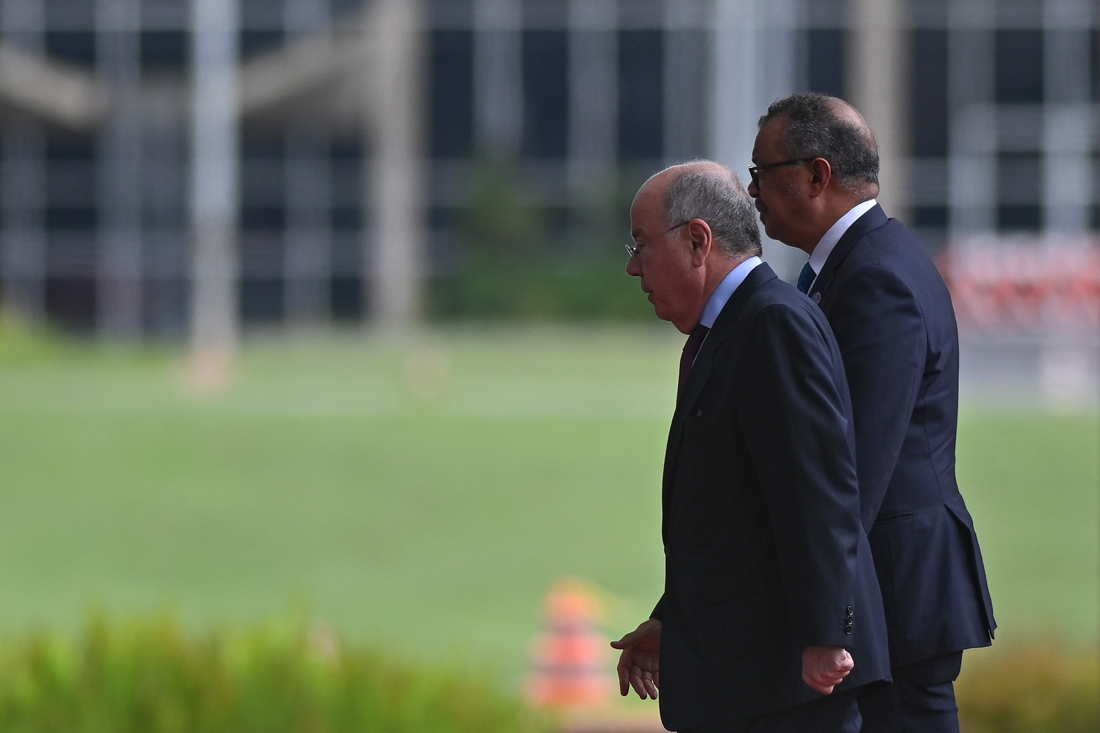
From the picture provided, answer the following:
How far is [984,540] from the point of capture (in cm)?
1606

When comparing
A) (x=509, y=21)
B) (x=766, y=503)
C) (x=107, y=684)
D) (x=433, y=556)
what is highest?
(x=509, y=21)

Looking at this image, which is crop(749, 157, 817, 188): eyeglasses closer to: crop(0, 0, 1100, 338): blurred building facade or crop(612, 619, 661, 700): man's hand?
crop(612, 619, 661, 700): man's hand

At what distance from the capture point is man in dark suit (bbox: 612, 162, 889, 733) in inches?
103

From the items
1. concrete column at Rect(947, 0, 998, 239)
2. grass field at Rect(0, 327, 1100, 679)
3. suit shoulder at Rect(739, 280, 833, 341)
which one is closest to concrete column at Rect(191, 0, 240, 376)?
grass field at Rect(0, 327, 1100, 679)

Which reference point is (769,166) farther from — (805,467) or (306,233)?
(306,233)

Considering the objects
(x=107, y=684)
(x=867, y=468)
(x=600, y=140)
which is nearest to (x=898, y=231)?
(x=867, y=468)

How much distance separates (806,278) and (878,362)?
0.38 meters

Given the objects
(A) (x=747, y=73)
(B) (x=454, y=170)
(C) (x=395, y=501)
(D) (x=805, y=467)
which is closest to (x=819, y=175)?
(D) (x=805, y=467)

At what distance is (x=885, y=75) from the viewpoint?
40.8m

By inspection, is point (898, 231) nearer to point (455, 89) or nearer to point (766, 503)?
point (766, 503)

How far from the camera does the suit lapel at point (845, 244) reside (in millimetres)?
2979

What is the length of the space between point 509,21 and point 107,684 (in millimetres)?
37843

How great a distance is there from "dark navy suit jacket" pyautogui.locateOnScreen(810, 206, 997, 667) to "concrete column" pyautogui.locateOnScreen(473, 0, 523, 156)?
3936cm

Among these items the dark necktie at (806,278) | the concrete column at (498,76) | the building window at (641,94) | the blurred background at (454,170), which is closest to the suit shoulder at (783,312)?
the dark necktie at (806,278)
